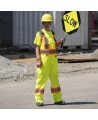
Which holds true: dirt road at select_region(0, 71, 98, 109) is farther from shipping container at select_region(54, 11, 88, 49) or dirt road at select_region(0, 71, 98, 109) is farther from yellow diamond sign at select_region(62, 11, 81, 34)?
shipping container at select_region(54, 11, 88, 49)

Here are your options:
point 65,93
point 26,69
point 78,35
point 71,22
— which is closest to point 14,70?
point 26,69

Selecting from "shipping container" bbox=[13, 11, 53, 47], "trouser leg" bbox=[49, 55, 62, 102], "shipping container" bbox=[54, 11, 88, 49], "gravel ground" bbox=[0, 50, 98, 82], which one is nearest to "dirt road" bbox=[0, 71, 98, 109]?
"trouser leg" bbox=[49, 55, 62, 102]

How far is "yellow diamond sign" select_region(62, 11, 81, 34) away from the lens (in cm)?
1050

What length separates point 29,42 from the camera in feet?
74.8

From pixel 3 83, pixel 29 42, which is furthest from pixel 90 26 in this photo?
pixel 3 83

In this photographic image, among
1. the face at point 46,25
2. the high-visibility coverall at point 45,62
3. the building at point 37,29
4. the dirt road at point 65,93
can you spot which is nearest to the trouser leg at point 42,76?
the high-visibility coverall at point 45,62

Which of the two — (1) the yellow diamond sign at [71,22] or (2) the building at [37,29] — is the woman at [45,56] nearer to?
(1) the yellow diamond sign at [71,22]

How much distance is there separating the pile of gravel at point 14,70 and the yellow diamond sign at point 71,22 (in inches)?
153

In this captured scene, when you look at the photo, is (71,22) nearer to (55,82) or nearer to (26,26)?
(55,82)

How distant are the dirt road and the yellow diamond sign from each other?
1.54 meters

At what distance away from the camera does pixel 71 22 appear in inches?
413

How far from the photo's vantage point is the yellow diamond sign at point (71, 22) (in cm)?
1050

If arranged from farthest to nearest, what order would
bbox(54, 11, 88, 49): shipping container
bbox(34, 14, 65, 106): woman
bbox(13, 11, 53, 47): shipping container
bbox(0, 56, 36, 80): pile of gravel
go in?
1. bbox(13, 11, 53, 47): shipping container
2. bbox(54, 11, 88, 49): shipping container
3. bbox(0, 56, 36, 80): pile of gravel
4. bbox(34, 14, 65, 106): woman

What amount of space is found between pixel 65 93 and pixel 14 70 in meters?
3.33
